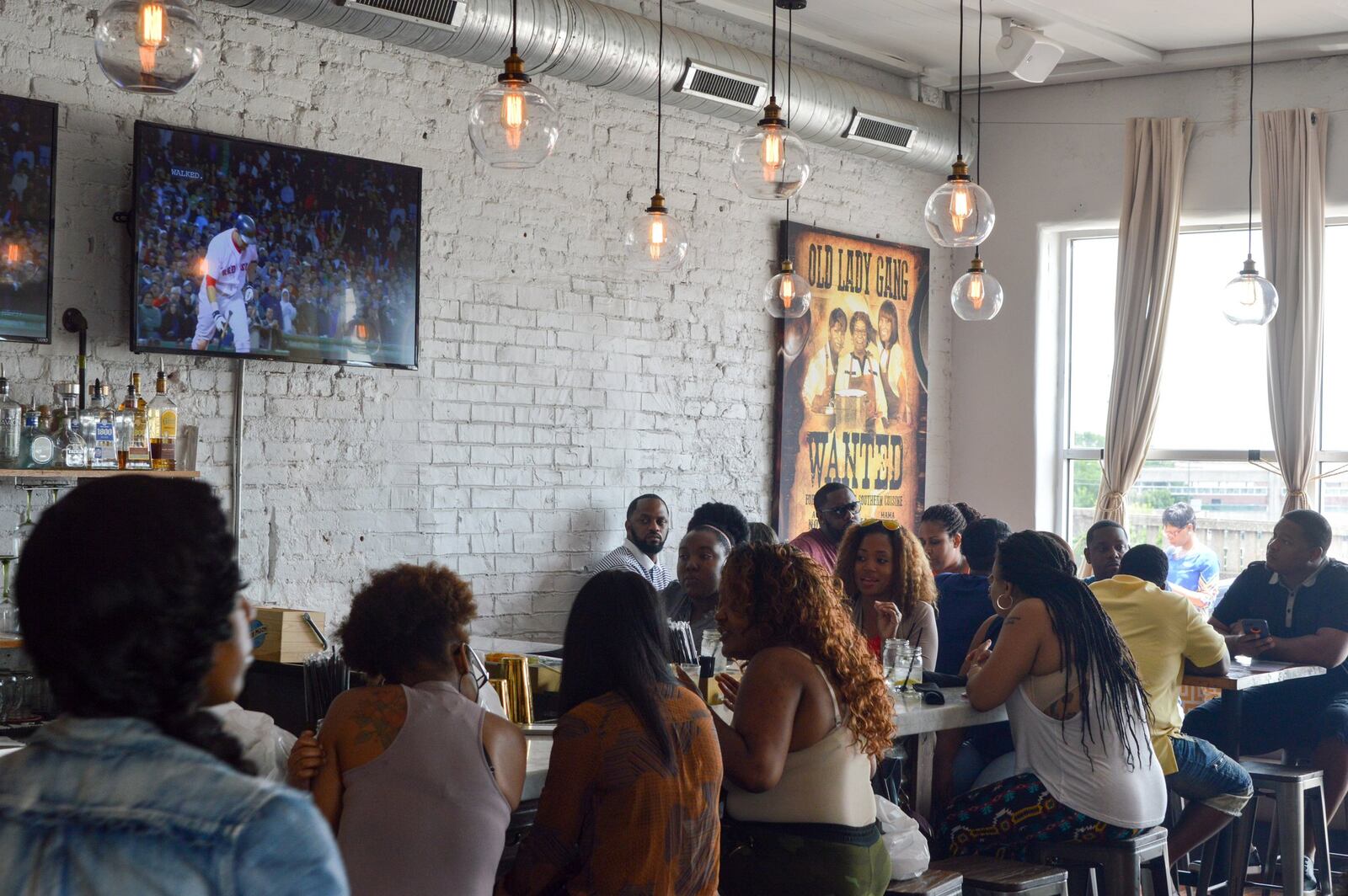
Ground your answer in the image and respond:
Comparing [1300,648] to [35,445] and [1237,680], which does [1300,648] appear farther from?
[35,445]

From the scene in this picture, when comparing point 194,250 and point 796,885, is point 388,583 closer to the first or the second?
point 796,885

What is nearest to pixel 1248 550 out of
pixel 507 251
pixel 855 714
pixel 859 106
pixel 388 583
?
pixel 859 106

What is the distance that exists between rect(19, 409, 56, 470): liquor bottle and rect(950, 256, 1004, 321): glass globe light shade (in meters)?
A: 3.66

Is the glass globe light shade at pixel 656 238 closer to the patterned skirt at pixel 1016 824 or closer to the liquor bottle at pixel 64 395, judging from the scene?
the liquor bottle at pixel 64 395

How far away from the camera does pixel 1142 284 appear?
25.3ft

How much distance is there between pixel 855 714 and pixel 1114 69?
5.91m

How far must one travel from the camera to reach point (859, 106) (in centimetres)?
715

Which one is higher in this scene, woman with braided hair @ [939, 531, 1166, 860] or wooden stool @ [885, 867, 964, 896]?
woman with braided hair @ [939, 531, 1166, 860]

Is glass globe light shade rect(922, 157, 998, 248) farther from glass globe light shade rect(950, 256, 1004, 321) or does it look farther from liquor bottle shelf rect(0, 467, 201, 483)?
liquor bottle shelf rect(0, 467, 201, 483)

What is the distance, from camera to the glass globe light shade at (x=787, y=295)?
19.9 feet

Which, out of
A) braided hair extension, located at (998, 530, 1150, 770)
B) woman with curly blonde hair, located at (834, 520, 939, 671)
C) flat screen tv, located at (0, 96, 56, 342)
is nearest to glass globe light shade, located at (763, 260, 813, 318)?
woman with curly blonde hair, located at (834, 520, 939, 671)

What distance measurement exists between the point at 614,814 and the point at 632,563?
3.62 meters

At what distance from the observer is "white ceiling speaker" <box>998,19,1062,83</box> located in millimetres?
7012

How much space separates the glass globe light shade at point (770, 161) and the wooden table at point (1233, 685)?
2178mm
